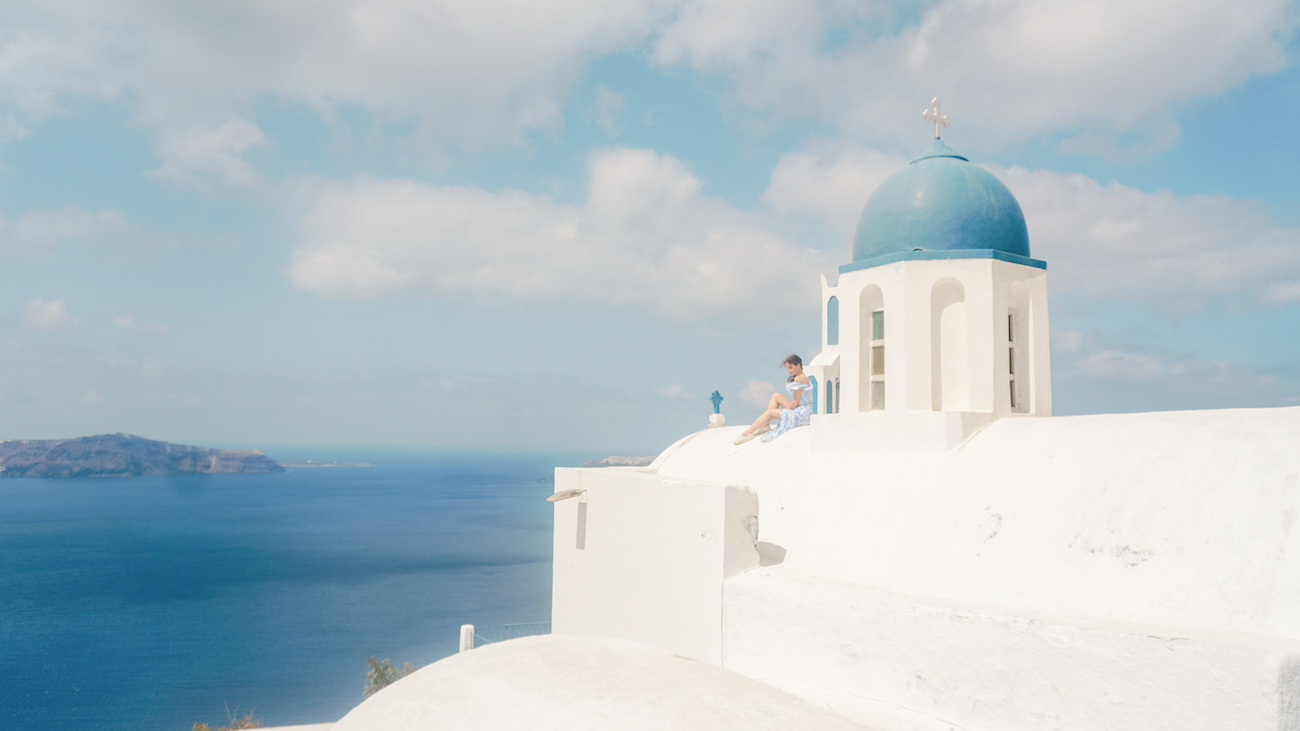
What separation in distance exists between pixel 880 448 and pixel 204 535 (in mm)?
94834

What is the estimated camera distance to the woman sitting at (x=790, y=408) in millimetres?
10047

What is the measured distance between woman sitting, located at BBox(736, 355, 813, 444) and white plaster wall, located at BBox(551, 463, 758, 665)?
1.33m

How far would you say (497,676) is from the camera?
18.5 ft

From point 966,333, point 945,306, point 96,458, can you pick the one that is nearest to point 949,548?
point 966,333

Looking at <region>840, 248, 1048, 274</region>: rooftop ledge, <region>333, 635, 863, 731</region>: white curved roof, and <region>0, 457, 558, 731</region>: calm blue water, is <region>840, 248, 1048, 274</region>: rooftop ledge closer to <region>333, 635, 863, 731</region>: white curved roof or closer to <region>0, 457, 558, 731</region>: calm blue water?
<region>333, 635, 863, 731</region>: white curved roof

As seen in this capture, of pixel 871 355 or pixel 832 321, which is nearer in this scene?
pixel 871 355

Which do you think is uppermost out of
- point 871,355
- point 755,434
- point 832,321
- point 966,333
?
point 832,321

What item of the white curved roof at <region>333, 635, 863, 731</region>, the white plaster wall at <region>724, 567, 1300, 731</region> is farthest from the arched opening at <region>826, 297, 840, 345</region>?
the white curved roof at <region>333, 635, 863, 731</region>

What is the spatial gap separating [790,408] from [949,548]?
3.75 meters

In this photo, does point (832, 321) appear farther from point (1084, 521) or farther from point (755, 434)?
point (1084, 521)

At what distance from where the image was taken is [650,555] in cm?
866

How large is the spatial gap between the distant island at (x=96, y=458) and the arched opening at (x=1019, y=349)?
187 metres

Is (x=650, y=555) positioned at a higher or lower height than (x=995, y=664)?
higher

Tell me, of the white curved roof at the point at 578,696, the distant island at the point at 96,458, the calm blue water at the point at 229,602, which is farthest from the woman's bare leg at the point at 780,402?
the distant island at the point at 96,458
